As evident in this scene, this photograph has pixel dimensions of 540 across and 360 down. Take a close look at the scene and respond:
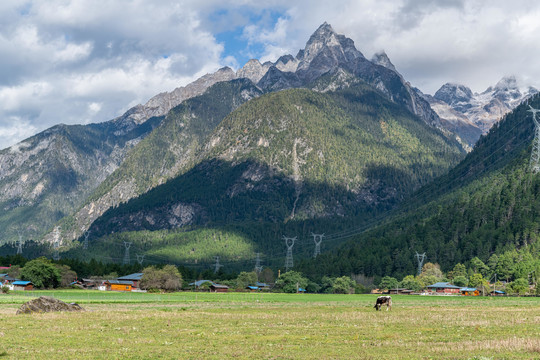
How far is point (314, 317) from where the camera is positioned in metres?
75.6

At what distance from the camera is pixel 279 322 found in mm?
68688

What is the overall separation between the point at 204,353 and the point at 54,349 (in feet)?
38.7

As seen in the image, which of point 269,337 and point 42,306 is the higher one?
point 269,337

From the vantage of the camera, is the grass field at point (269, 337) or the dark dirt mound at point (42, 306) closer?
the grass field at point (269, 337)

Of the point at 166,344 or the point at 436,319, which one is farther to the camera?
the point at 436,319

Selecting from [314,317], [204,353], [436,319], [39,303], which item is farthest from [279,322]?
[39,303]

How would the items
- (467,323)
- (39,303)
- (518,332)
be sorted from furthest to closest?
(39,303), (467,323), (518,332)

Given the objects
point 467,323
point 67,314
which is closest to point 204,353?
point 467,323

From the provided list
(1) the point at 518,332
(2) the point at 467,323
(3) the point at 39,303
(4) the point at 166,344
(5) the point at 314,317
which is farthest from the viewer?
(3) the point at 39,303

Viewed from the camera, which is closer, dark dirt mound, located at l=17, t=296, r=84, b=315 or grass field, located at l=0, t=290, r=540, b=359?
grass field, located at l=0, t=290, r=540, b=359

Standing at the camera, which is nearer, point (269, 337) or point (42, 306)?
point (269, 337)

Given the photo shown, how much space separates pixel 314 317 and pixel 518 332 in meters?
27.6

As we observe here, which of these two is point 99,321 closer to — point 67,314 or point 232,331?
point 67,314

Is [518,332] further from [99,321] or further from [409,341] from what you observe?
[99,321]
